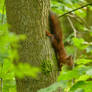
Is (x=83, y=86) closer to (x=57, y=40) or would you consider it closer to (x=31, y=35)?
(x=31, y=35)

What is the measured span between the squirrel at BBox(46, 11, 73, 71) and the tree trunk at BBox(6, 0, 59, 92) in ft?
0.41

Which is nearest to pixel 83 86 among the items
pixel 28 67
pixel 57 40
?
pixel 28 67

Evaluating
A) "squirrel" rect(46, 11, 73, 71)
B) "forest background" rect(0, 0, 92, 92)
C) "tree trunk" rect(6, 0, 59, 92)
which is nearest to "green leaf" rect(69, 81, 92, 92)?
"forest background" rect(0, 0, 92, 92)

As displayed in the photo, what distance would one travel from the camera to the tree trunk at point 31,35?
1.62m

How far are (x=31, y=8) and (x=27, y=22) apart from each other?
0.40 feet

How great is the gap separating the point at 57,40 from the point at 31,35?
64 cm

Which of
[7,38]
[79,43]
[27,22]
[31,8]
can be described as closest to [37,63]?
[27,22]

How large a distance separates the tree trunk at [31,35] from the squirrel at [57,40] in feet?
0.41

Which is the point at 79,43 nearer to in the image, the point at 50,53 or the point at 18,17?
the point at 50,53

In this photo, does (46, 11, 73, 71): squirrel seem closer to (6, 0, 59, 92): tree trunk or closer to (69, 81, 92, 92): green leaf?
(6, 0, 59, 92): tree trunk

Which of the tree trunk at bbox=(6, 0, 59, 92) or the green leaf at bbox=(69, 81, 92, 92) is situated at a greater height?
the tree trunk at bbox=(6, 0, 59, 92)

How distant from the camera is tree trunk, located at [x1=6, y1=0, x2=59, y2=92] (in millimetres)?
1625

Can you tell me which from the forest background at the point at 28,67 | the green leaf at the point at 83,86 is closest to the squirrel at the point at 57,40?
the forest background at the point at 28,67

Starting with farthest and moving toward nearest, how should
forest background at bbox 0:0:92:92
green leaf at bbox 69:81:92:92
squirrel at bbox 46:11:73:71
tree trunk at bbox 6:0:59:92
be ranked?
squirrel at bbox 46:11:73:71 → tree trunk at bbox 6:0:59:92 → green leaf at bbox 69:81:92:92 → forest background at bbox 0:0:92:92
